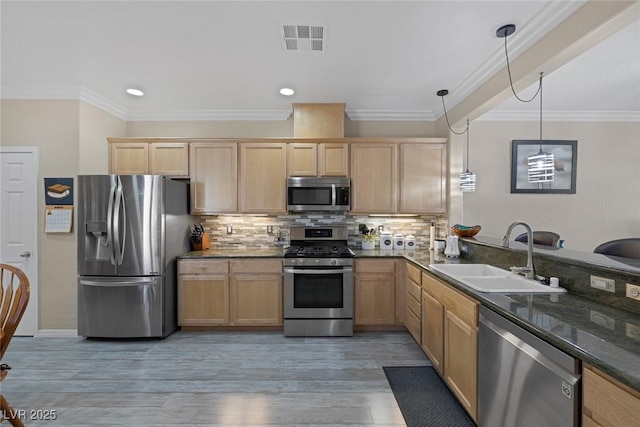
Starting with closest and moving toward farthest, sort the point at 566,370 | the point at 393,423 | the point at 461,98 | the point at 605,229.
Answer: the point at 566,370 < the point at 393,423 < the point at 461,98 < the point at 605,229

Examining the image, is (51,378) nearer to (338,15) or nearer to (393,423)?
(393,423)

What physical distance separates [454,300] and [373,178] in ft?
6.86

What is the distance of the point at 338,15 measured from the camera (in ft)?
7.59

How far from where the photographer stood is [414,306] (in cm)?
319

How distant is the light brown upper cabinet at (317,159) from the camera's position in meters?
3.93

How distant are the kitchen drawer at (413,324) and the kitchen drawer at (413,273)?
1.27 feet

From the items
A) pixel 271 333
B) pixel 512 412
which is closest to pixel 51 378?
pixel 271 333

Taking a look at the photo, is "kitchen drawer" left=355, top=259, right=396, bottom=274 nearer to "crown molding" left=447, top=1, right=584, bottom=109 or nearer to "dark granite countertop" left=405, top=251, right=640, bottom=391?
"dark granite countertop" left=405, top=251, right=640, bottom=391

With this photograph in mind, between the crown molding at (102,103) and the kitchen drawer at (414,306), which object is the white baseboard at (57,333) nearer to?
the crown molding at (102,103)

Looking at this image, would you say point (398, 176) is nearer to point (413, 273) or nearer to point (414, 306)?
point (413, 273)

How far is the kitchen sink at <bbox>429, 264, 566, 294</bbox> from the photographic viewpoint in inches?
76.0

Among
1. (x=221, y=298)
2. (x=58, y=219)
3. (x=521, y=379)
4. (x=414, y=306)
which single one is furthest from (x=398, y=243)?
(x=58, y=219)

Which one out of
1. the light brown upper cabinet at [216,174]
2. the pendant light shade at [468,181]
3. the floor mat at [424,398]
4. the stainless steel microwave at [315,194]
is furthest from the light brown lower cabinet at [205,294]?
the pendant light shade at [468,181]

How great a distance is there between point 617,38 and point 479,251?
2.17m
